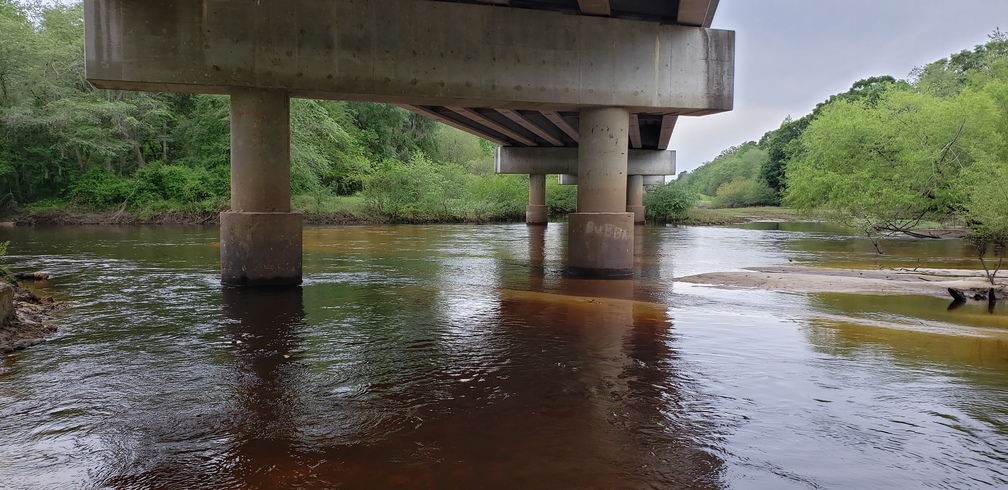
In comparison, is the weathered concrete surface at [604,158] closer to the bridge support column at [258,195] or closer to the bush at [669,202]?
the bridge support column at [258,195]

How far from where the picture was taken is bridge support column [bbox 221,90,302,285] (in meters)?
13.4

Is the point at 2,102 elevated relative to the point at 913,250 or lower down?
elevated

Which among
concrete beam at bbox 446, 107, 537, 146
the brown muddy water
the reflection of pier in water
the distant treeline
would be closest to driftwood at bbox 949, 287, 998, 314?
the brown muddy water

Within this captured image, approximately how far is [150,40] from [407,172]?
120 ft

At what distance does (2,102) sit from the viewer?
39625mm

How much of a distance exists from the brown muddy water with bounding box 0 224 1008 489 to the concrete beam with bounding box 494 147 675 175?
28.6m

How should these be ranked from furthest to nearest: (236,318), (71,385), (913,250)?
(913,250), (236,318), (71,385)

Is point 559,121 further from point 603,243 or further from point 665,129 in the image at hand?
point 603,243

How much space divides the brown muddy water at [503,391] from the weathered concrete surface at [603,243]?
2663 mm

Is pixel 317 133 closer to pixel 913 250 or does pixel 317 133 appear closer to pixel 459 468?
pixel 913 250

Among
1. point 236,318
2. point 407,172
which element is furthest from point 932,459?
point 407,172

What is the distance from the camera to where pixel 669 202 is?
57.8m

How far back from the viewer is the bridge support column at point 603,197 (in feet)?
52.7

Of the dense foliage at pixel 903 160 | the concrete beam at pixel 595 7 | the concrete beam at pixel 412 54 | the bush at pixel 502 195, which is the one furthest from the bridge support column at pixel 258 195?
the bush at pixel 502 195
